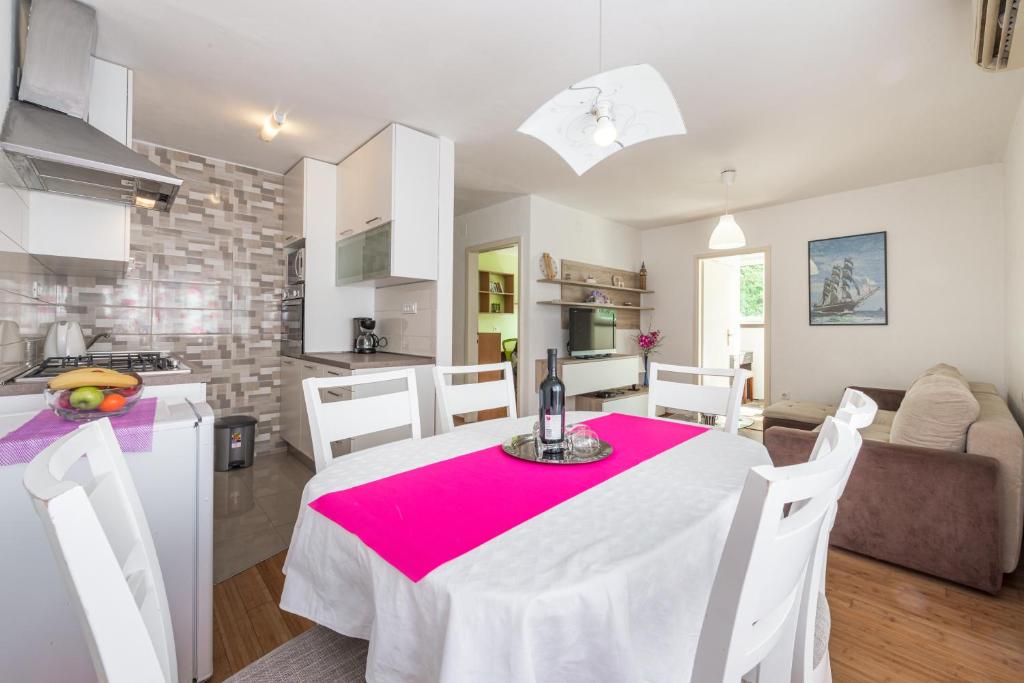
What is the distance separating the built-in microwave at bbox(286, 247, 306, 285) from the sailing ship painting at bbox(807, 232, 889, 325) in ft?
16.1

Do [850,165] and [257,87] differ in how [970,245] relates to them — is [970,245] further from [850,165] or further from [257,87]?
[257,87]

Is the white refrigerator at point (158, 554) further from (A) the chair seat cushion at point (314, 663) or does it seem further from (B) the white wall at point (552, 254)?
(B) the white wall at point (552, 254)

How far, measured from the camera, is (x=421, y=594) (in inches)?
26.8

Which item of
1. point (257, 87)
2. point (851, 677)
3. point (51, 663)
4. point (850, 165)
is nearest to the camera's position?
point (51, 663)

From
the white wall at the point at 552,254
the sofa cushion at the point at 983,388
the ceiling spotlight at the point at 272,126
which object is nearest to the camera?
the ceiling spotlight at the point at 272,126

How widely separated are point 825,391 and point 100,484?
17.9ft

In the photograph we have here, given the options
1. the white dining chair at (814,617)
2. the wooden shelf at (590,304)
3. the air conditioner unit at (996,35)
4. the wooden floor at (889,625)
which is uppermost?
the air conditioner unit at (996,35)

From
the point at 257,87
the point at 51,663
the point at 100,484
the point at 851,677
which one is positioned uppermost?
the point at 257,87

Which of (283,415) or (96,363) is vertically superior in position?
(96,363)

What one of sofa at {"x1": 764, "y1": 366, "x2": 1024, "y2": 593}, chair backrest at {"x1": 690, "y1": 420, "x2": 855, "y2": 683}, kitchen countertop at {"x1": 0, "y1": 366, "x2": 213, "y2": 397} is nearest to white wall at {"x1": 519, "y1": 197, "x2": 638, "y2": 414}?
sofa at {"x1": 764, "y1": 366, "x2": 1024, "y2": 593}

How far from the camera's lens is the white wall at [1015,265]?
2766 millimetres

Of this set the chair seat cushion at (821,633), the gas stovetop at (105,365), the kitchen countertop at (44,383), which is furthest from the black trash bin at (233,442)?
the chair seat cushion at (821,633)

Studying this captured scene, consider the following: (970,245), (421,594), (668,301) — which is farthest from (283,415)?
(970,245)

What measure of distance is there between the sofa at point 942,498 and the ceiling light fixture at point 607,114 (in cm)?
189
